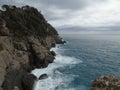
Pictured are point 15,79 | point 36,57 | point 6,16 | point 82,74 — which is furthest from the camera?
point 6,16

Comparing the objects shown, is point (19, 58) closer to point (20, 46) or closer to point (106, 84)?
point (20, 46)

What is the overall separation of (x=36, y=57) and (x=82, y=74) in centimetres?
1591

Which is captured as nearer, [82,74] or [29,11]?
[82,74]

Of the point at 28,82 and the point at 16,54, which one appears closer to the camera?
the point at 28,82

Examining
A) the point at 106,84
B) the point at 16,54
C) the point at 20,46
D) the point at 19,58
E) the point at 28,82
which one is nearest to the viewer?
the point at 106,84

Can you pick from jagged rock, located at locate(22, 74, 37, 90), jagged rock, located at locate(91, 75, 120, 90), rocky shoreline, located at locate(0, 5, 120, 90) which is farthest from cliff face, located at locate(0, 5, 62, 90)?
jagged rock, located at locate(91, 75, 120, 90)

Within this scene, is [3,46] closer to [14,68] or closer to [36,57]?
[14,68]

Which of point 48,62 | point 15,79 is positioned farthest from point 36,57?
point 15,79

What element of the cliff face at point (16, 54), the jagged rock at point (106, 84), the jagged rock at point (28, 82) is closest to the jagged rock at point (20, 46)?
the cliff face at point (16, 54)

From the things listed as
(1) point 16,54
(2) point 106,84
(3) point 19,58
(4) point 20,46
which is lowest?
(3) point 19,58

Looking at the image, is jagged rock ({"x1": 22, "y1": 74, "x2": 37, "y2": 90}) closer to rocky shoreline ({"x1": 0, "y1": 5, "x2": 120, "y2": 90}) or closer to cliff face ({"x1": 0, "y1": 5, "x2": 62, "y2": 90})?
rocky shoreline ({"x1": 0, "y1": 5, "x2": 120, "y2": 90})

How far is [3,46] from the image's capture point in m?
42.6

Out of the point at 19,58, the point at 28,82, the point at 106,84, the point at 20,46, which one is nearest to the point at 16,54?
the point at 19,58

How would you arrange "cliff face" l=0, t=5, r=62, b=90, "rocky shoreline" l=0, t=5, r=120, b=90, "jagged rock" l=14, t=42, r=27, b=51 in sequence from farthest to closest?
"jagged rock" l=14, t=42, r=27, b=51
"cliff face" l=0, t=5, r=62, b=90
"rocky shoreline" l=0, t=5, r=120, b=90
